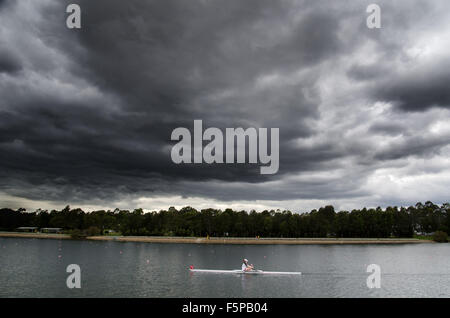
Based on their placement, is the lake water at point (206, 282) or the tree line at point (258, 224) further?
the tree line at point (258, 224)

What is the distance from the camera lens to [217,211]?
195m

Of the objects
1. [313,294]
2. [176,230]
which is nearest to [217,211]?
[176,230]

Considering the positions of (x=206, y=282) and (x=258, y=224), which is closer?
(x=206, y=282)

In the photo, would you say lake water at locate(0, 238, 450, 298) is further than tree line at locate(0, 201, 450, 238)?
No
